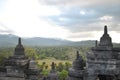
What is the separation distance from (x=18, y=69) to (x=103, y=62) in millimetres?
5628

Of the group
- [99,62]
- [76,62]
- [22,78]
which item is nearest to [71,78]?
[76,62]

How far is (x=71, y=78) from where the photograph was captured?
620 inches

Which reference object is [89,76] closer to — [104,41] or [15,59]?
[104,41]

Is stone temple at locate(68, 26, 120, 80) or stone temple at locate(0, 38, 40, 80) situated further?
stone temple at locate(0, 38, 40, 80)

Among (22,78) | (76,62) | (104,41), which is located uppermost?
(104,41)

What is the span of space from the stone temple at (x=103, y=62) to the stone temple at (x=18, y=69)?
12.1 feet

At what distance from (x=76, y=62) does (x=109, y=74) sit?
2.30 meters

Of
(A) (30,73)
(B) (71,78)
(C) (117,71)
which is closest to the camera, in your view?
(C) (117,71)

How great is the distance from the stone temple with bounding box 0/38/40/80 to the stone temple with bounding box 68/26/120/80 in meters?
3.68

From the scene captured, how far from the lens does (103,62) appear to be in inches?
575

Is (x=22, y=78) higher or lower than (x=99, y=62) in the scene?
lower

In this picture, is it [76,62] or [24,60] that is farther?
[24,60]

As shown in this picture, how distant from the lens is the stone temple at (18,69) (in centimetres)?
1673

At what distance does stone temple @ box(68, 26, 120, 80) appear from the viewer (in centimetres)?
1438
